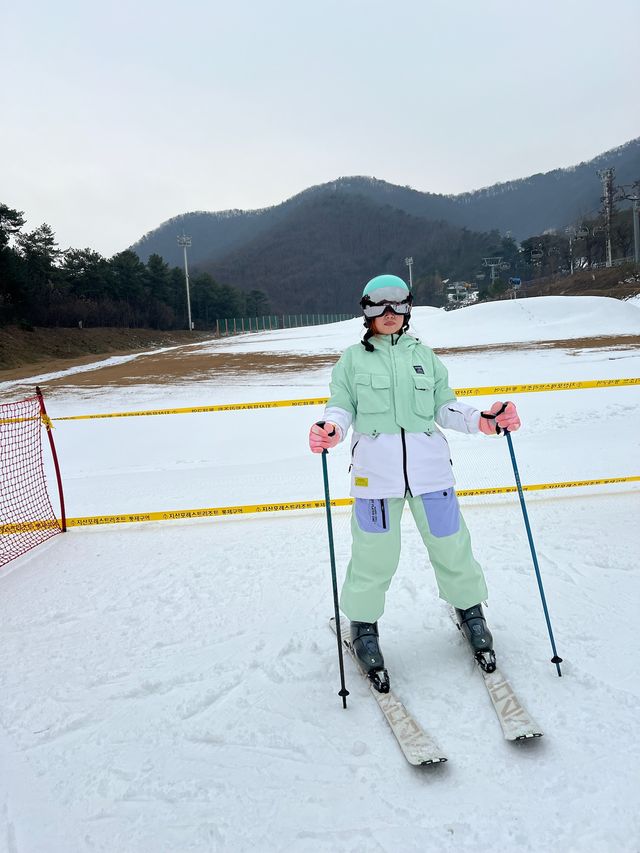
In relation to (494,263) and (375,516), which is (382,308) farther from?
(494,263)

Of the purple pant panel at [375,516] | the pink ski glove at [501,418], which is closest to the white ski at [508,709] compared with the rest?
the purple pant panel at [375,516]

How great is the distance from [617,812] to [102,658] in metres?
2.64

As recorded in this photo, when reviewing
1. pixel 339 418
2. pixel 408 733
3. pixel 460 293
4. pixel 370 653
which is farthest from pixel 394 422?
pixel 460 293

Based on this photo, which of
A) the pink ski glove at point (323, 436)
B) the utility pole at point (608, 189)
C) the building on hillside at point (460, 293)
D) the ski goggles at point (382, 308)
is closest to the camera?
the pink ski glove at point (323, 436)

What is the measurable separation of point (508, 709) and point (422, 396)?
1.52 metres

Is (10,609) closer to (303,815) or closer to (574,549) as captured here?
(303,815)

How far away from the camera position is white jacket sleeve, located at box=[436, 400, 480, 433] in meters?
2.79

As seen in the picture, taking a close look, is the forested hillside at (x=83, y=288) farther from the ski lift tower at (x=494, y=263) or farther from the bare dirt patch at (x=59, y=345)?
the ski lift tower at (x=494, y=263)

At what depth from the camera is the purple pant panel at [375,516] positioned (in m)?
2.73

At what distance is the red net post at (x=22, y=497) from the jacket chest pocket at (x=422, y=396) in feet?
12.9

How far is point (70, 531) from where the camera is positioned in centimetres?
536

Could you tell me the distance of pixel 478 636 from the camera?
111 inches

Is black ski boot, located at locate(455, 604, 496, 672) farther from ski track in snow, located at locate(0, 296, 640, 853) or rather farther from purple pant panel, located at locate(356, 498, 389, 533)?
purple pant panel, located at locate(356, 498, 389, 533)

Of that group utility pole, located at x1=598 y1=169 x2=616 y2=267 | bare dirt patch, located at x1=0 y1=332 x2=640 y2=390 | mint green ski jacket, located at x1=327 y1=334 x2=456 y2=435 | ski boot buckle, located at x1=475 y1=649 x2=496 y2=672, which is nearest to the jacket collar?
mint green ski jacket, located at x1=327 y1=334 x2=456 y2=435
